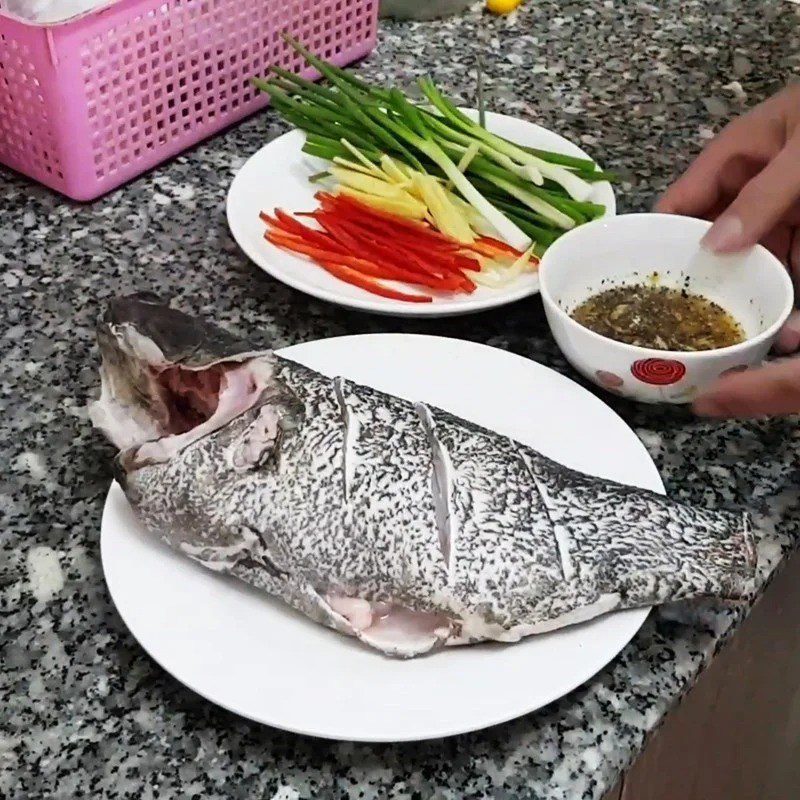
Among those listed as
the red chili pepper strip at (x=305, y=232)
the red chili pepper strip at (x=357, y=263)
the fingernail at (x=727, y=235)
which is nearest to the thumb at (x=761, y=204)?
the fingernail at (x=727, y=235)

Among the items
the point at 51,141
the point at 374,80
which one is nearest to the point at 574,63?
the point at 374,80

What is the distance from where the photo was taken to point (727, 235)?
39.2 inches

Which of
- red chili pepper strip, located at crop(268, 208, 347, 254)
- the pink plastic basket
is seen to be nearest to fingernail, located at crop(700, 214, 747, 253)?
red chili pepper strip, located at crop(268, 208, 347, 254)

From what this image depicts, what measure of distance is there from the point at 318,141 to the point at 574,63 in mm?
536

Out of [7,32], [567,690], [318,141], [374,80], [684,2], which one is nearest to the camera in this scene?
[567,690]

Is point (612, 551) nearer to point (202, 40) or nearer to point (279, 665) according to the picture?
point (279, 665)

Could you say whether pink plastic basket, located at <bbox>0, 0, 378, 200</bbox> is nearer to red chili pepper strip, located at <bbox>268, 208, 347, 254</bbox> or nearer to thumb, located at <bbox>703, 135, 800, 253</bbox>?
red chili pepper strip, located at <bbox>268, 208, 347, 254</bbox>

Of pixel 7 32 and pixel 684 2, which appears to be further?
pixel 684 2

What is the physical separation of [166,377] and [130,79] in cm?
53

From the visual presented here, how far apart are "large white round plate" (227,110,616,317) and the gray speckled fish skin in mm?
248

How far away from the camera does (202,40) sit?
1.26 meters

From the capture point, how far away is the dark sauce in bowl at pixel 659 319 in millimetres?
991

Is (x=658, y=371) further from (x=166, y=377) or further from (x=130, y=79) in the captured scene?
(x=130, y=79)

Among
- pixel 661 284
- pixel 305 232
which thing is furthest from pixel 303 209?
pixel 661 284
